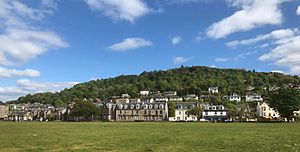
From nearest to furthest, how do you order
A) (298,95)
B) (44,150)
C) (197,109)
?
(44,150) < (298,95) < (197,109)

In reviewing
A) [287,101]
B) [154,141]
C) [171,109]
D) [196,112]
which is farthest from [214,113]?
[154,141]

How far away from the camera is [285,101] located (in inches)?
3442

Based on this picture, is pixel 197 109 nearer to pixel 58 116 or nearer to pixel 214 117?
pixel 214 117

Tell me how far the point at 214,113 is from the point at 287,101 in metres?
58.8

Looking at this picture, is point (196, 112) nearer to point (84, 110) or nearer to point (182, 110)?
point (182, 110)

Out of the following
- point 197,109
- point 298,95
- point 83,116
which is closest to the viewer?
point 298,95

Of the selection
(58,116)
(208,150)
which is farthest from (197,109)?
(208,150)

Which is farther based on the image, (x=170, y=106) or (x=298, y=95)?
(x=170, y=106)

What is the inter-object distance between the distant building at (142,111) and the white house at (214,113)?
15829 mm

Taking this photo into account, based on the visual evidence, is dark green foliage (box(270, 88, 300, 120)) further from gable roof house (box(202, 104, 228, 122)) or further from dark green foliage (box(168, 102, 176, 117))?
dark green foliage (box(168, 102, 176, 117))

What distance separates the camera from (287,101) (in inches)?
3433

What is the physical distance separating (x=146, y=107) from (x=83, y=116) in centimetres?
2548

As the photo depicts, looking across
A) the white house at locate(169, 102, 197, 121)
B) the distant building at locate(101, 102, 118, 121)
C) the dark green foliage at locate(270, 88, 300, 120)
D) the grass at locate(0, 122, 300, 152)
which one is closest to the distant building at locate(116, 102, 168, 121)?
the distant building at locate(101, 102, 118, 121)

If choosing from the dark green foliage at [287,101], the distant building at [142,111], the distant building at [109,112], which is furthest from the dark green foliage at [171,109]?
the dark green foliage at [287,101]
